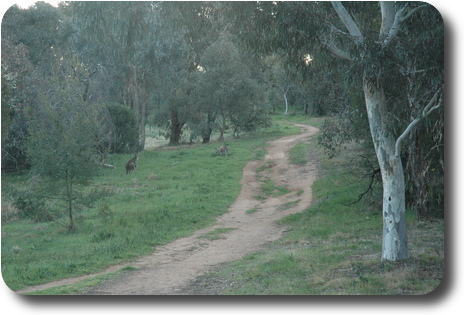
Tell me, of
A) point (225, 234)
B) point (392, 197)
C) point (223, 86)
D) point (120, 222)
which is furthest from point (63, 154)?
point (223, 86)

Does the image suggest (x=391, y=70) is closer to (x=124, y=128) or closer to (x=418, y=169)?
(x=418, y=169)

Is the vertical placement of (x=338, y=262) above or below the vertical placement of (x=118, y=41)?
below

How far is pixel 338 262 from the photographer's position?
29.4 ft

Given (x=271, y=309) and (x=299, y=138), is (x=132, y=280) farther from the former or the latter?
(x=299, y=138)

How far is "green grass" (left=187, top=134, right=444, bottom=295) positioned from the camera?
7441 mm

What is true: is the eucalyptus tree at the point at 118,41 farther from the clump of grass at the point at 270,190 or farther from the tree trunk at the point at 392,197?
the clump of grass at the point at 270,190

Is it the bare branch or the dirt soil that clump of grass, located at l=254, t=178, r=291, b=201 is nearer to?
the dirt soil

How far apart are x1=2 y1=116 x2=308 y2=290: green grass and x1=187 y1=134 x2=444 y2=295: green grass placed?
281 centimetres

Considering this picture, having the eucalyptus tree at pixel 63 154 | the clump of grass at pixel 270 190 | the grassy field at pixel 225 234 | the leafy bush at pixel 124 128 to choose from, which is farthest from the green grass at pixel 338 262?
the leafy bush at pixel 124 128

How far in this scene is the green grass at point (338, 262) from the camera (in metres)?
7.44

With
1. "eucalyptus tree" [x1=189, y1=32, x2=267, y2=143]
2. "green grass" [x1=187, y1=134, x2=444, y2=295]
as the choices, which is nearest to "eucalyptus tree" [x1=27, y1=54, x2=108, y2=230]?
"green grass" [x1=187, y1=134, x2=444, y2=295]

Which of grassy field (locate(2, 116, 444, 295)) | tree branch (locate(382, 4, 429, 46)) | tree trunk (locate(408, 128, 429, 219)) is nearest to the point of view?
grassy field (locate(2, 116, 444, 295))

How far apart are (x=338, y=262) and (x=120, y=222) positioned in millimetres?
6895

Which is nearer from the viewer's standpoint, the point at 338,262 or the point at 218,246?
the point at 338,262
